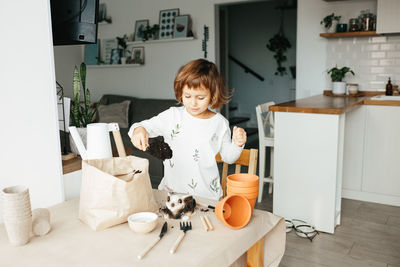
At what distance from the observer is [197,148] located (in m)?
1.68

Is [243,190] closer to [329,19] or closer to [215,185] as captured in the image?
[215,185]

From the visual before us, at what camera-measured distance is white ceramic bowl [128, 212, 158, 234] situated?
106 cm

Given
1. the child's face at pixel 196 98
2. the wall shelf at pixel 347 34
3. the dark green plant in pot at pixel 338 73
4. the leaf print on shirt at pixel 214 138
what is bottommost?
the leaf print on shirt at pixel 214 138

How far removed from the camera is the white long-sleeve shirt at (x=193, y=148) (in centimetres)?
168

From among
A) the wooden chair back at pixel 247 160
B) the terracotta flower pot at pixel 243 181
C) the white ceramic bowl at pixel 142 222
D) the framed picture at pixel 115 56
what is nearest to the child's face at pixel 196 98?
the wooden chair back at pixel 247 160

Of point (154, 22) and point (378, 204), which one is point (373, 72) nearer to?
point (378, 204)

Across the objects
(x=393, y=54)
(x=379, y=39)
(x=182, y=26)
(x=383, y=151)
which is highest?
(x=182, y=26)

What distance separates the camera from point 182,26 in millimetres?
4949

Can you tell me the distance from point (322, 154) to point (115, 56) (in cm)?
374

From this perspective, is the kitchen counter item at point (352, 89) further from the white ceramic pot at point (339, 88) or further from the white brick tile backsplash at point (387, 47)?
the white brick tile backsplash at point (387, 47)

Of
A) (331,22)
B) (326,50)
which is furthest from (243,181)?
(326,50)

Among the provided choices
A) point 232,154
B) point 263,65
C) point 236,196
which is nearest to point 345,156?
point 232,154

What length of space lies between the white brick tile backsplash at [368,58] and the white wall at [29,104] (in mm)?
3505

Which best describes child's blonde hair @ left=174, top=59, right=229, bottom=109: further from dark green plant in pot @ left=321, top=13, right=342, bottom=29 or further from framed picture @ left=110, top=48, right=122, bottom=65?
framed picture @ left=110, top=48, right=122, bottom=65
